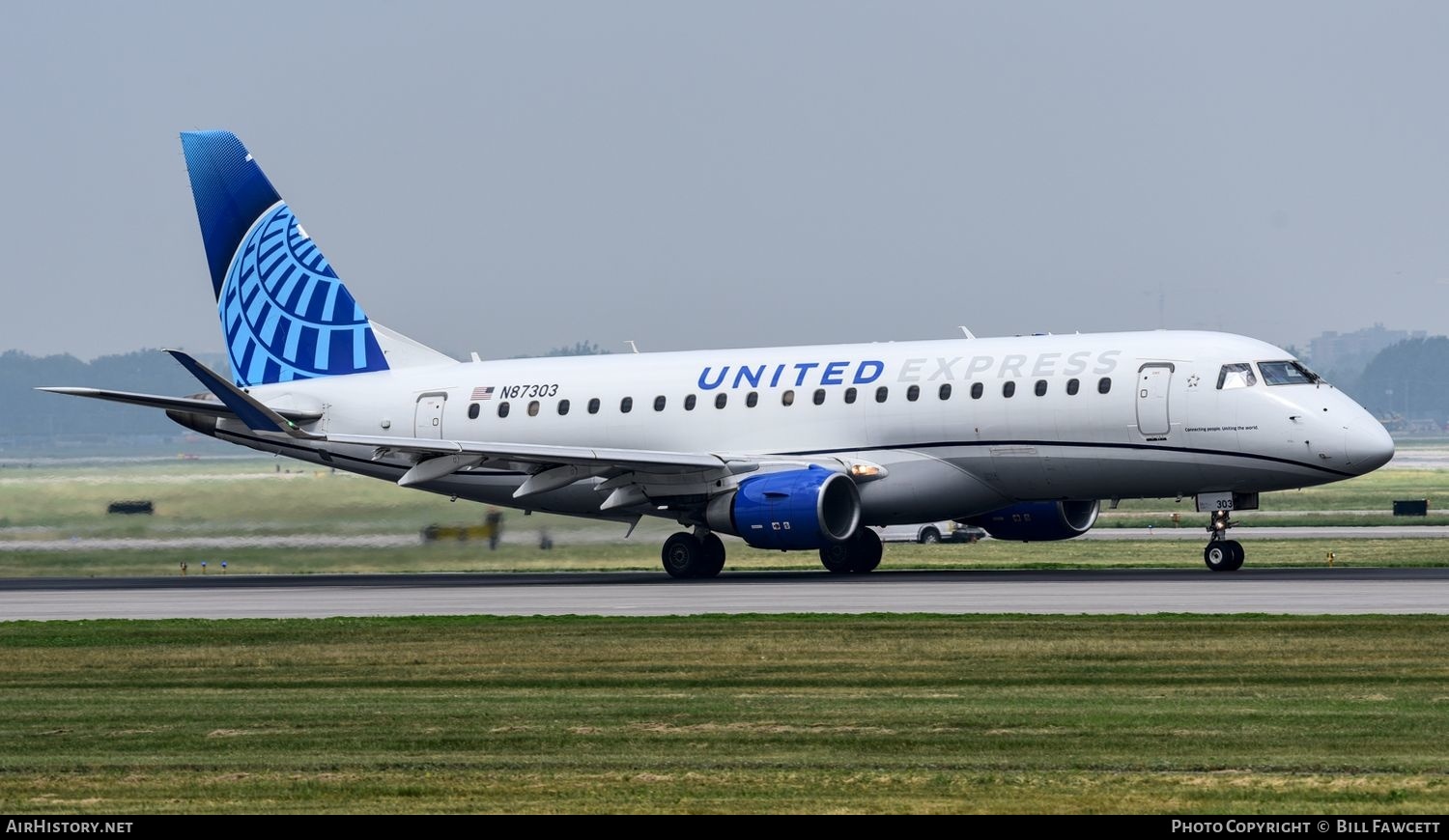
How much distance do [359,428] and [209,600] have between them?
10.8 m

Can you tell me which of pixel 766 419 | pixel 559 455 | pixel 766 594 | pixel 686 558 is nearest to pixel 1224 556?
pixel 766 594

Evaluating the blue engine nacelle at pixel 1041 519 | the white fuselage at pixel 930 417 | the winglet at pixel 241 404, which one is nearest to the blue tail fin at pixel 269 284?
the white fuselage at pixel 930 417

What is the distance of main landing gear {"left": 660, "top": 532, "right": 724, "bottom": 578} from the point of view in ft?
129

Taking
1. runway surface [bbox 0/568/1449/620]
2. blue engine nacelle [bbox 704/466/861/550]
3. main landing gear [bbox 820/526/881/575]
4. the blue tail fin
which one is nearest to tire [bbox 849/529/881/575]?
main landing gear [bbox 820/526/881/575]

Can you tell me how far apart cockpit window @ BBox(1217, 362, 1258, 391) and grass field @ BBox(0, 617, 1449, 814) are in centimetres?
1073

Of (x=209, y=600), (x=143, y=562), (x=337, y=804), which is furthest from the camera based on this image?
(x=143, y=562)

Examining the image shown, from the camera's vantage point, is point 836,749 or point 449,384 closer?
point 836,749

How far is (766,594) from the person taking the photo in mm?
33219

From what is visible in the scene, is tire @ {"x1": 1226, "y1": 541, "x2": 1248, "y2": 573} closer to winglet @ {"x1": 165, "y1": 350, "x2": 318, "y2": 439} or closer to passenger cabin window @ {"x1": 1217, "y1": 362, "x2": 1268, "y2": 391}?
passenger cabin window @ {"x1": 1217, "y1": 362, "x2": 1268, "y2": 391}

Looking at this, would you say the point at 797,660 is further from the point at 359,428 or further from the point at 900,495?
the point at 359,428

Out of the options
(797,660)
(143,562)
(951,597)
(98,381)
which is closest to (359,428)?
(143,562)

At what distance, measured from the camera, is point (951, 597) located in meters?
30.9

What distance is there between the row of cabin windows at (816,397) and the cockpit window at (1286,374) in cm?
263

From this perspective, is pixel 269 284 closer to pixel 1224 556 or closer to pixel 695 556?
pixel 695 556
